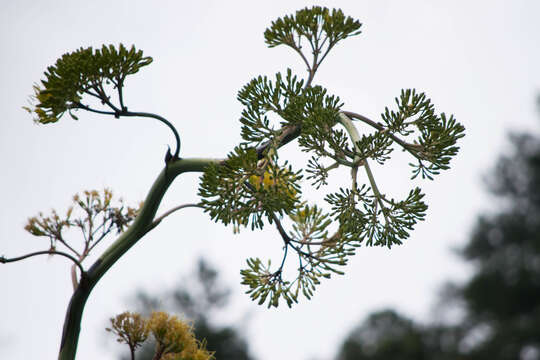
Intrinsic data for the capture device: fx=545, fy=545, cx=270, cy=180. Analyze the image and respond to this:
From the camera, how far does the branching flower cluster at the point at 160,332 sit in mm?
1092

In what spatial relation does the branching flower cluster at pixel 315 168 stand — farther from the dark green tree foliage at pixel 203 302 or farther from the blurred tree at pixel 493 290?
the blurred tree at pixel 493 290

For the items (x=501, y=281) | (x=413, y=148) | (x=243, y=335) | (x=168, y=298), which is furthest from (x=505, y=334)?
(x=413, y=148)

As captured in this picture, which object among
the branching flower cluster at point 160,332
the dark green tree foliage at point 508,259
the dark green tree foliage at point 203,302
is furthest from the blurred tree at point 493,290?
the branching flower cluster at point 160,332

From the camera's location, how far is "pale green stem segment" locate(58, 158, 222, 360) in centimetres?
96

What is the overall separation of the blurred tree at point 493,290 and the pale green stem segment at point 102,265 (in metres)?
19.4

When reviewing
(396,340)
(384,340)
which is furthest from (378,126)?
(396,340)

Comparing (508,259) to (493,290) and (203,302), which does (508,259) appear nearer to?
(493,290)

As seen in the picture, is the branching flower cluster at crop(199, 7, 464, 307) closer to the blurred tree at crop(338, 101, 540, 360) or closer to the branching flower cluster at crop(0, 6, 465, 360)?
the branching flower cluster at crop(0, 6, 465, 360)

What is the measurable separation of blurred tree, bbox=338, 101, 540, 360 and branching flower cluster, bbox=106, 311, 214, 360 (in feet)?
62.9

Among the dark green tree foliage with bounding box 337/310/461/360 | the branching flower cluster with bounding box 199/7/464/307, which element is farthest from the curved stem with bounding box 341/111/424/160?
the dark green tree foliage with bounding box 337/310/461/360

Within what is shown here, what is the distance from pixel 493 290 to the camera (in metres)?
19.1

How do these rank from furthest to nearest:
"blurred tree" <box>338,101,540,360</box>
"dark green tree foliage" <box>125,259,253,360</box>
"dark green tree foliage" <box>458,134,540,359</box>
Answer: "blurred tree" <box>338,101,540,360</box> → "dark green tree foliage" <box>458,134,540,359</box> → "dark green tree foliage" <box>125,259,253,360</box>

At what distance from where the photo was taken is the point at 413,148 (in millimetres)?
923

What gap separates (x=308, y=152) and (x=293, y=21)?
1.10 feet
